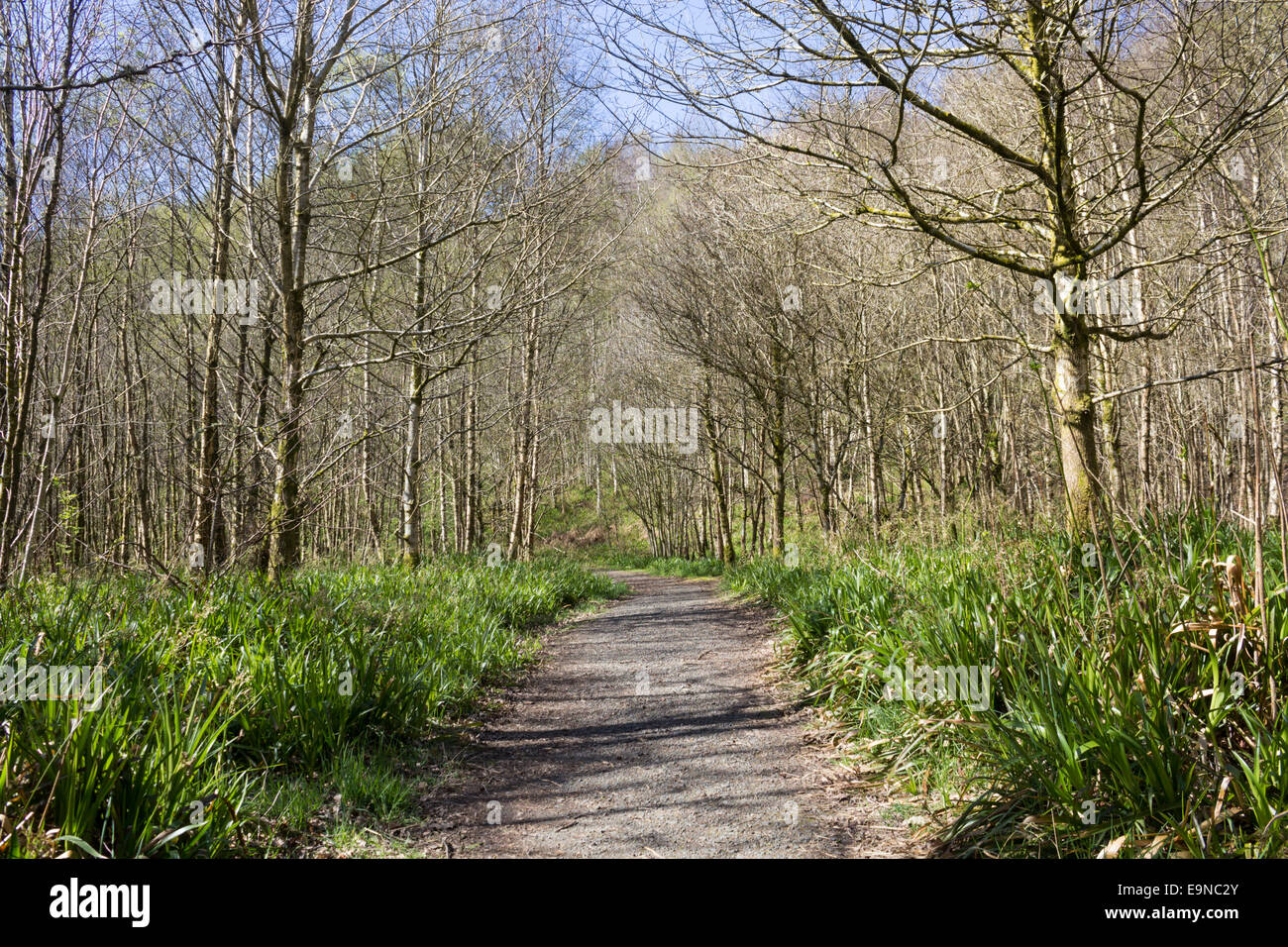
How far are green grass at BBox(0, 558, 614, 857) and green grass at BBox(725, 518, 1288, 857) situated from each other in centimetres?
273

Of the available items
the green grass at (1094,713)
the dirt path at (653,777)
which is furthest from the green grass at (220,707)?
the green grass at (1094,713)

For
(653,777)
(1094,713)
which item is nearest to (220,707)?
(653,777)

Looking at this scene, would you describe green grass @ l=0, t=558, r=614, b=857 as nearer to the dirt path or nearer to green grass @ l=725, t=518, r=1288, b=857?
the dirt path

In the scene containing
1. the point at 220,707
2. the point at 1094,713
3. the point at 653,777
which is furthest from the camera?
the point at 653,777

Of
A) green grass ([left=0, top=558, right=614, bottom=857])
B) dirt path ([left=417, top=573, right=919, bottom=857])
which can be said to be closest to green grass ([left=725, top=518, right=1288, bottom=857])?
dirt path ([left=417, top=573, right=919, bottom=857])

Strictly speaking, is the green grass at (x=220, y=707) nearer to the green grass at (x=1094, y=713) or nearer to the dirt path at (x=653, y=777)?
the dirt path at (x=653, y=777)

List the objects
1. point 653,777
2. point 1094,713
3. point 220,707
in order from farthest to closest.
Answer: point 653,777 < point 220,707 < point 1094,713

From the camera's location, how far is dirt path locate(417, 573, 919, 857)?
3227 millimetres

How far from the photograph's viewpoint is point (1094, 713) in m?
2.83

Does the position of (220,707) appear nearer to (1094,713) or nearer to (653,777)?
(653,777)

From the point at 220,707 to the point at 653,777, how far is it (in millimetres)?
2269

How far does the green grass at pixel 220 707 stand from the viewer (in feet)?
8.08
